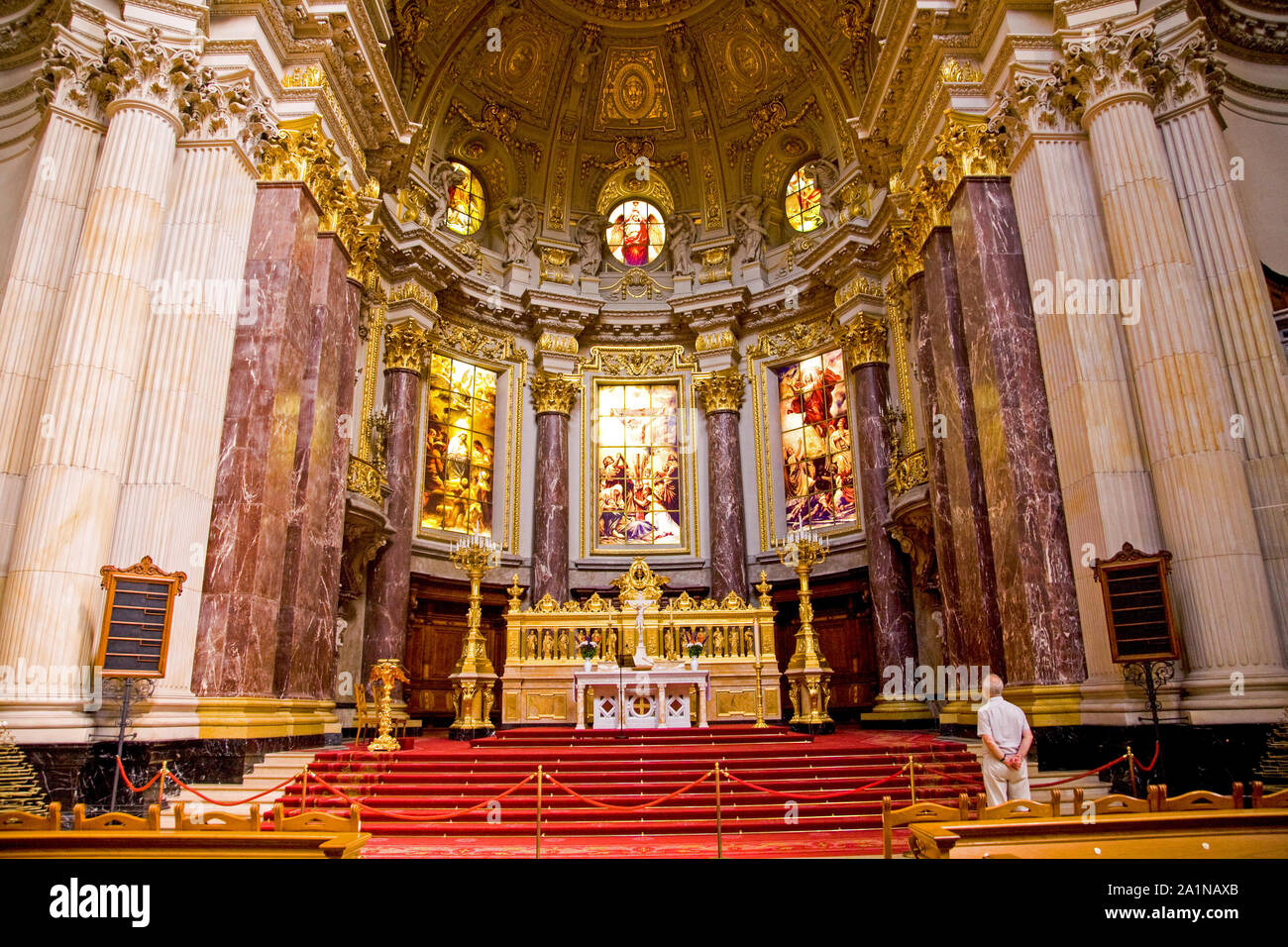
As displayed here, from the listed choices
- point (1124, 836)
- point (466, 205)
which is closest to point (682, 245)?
point (466, 205)

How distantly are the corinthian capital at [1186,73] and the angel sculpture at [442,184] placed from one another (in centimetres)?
1496

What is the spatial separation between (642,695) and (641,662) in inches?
22.3

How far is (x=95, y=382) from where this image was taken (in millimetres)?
8852

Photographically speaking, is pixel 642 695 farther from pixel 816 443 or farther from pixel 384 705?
pixel 816 443

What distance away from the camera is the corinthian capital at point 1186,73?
32.8 ft

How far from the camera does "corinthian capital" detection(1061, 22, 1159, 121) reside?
9.88 metres

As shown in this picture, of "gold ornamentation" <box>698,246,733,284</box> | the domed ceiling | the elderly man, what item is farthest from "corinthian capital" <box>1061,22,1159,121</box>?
"gold ornamentation" <box>698,246,733,284</box>

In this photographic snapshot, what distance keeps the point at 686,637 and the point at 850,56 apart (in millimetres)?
14271

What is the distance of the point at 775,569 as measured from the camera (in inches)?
757

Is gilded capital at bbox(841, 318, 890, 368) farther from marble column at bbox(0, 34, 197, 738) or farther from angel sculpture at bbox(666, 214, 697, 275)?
marble column at bbox(0, 34, 197, 738)

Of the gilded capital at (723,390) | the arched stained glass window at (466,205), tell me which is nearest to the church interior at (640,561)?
the arched stained glass window at (466,205)

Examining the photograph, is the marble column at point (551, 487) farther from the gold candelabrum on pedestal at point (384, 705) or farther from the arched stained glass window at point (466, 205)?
the gold candelabrum on pedestal at point (384, 705)

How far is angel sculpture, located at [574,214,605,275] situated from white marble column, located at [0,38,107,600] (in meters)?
13.6
